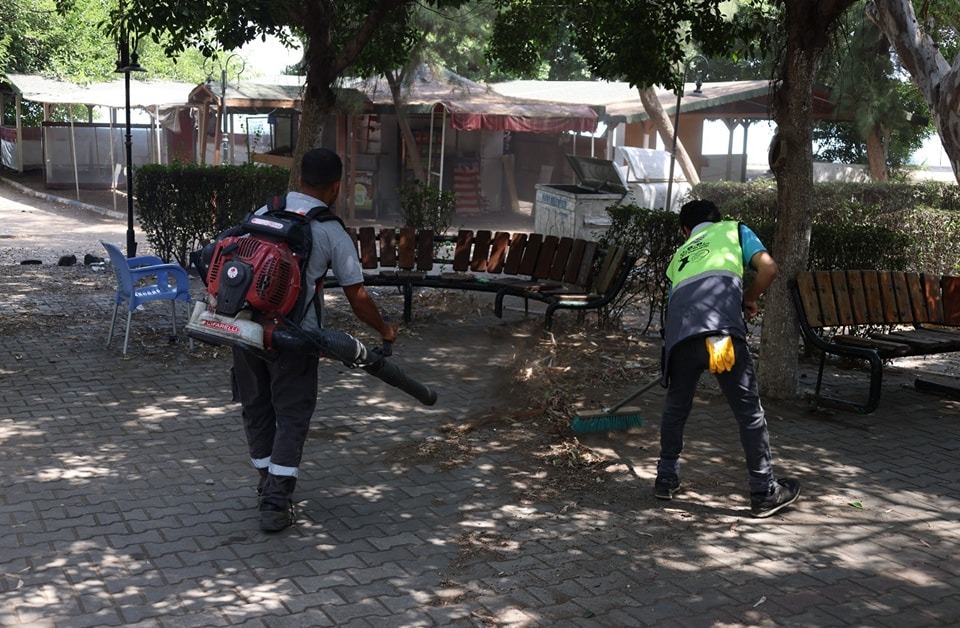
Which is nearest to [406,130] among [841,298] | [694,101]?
[694,101]

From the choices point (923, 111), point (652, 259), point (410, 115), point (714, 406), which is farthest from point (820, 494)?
point (923, 111)

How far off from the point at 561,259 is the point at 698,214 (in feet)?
13.3

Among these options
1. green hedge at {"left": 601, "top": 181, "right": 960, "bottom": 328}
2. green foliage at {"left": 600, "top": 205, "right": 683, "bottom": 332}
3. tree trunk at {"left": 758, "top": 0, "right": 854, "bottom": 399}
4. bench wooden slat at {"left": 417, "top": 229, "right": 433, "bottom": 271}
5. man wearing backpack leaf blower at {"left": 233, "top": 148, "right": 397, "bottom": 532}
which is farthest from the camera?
bench wooden slat at {"left": 417, "top": 229, "right": 433, "bottom": 271}

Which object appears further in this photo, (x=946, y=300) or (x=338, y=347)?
(x=946, y=300)

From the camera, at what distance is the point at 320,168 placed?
496cm

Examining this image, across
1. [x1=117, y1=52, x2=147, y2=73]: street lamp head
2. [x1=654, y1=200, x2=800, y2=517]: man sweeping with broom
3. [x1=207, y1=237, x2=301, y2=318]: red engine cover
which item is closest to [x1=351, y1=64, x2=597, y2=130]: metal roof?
[x1=117, y1=52, x2=147, y2=73]: street lamp head

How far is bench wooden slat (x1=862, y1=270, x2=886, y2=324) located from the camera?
7.74 metres

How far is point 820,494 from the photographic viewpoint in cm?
572

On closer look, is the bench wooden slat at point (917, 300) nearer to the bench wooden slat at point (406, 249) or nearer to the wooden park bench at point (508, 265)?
the wooden park bench at point (508, 265)

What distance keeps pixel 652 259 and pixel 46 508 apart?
18.9ft

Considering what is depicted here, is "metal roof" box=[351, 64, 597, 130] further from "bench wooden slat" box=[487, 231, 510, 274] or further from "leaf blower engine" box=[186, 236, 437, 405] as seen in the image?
"leaf blower engine" box=[186, 236, 437, 405]

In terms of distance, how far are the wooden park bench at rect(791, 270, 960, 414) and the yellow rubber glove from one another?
2354 millimetres

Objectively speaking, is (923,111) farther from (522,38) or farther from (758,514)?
(758,514)

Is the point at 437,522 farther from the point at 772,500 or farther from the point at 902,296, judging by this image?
the point at 902,296
